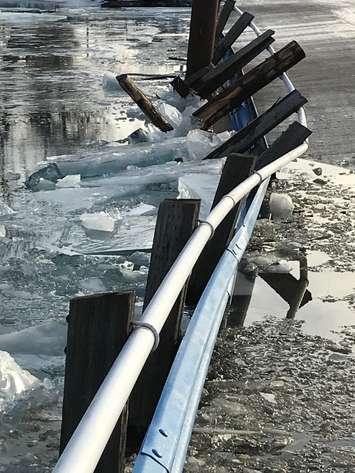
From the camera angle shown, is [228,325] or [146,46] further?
[146,46]

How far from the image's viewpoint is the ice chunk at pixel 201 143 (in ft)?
29.5

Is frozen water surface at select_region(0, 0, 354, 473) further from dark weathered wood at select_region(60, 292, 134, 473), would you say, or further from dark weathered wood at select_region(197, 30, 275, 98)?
dark weathered wood at select_region(60, 292, 134, 473)

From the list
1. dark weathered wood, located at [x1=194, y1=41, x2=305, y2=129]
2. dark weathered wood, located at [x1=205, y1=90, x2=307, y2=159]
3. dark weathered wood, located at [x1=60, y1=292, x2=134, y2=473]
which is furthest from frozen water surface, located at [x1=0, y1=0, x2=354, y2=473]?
dark weathered wood, located at [x1=60, y1=292, x2=134, y2=473]

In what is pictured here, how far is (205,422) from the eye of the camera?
414 centimetres

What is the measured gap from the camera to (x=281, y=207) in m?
7.66

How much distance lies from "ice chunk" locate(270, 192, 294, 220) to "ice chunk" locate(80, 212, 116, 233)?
143cm

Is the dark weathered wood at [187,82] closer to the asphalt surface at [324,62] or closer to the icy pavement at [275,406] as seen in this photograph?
the asphalt surface at [324,62]

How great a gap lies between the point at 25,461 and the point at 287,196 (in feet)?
15.1

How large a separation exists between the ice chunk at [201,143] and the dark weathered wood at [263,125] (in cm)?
74

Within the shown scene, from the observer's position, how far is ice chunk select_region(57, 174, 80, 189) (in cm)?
847

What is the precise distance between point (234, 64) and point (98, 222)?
4.58m

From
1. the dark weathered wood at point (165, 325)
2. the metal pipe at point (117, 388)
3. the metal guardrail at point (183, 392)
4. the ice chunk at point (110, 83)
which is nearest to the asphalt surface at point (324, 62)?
the ice chunk at point (110, 83)

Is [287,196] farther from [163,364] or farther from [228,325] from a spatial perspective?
[163,364]

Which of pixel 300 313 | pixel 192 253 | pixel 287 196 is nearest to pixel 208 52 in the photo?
pixel 287 196
